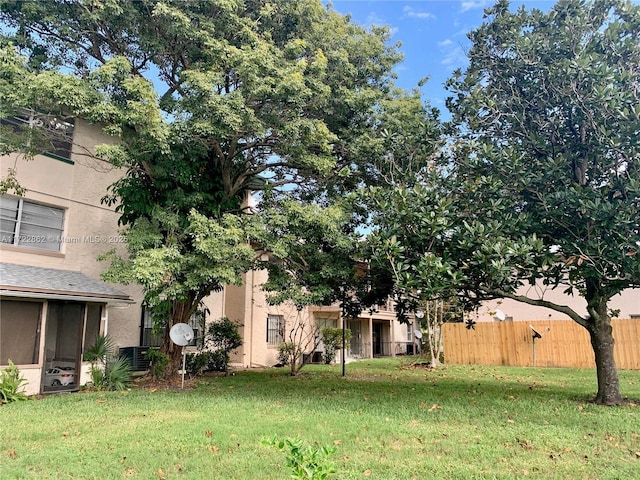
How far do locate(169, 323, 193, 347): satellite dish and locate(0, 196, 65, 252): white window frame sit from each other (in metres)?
4.56

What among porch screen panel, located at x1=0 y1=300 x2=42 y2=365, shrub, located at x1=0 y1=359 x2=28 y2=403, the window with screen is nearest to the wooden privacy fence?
the window with screen

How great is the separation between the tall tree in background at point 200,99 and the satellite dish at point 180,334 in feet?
3.60

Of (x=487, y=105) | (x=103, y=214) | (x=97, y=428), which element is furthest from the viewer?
(x=103, y=214)

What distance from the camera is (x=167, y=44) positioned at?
1190cm

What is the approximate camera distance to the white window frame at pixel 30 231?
1267 centimetres

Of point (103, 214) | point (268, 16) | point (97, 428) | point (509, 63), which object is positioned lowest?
point (97, 428)

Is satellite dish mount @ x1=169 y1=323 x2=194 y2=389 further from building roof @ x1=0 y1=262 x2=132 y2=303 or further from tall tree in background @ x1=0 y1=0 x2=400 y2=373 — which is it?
building roof @ x1=0 y1=262 x2=132 y2=303

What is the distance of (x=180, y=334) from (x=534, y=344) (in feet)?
50.4

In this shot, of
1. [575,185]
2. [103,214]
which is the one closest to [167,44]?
[103,214]

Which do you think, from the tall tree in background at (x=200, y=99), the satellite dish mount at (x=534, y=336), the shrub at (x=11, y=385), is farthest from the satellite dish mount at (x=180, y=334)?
the satellite dish mount at (x=534, y=336)

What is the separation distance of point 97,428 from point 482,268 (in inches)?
285

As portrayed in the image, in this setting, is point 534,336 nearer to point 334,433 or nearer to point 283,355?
point 283,355

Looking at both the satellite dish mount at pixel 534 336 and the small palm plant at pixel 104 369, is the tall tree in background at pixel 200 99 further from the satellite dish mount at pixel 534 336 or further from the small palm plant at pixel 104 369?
the satellite dish mount at pixel 534 336

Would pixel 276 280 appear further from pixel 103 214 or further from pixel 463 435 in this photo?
pixel 103 214
